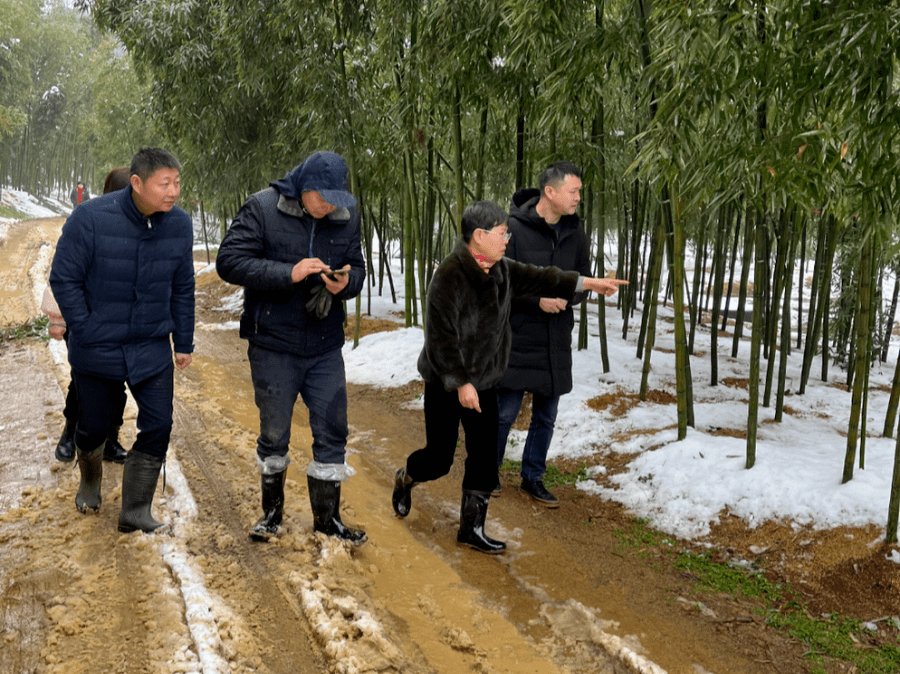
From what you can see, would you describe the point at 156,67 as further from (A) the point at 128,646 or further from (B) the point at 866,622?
(B) the point at 866,622

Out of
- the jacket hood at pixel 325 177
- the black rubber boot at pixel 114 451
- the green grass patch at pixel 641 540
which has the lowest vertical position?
the green grass patch at pixel 641 540

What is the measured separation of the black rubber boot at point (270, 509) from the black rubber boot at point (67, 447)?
4.69 feet

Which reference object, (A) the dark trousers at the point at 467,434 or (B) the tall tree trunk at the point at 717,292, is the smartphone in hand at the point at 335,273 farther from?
(B) the tall tree trunk at the point at 717,292

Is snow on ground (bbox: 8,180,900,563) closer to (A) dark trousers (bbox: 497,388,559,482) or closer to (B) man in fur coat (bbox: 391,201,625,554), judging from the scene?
(A) dark trousers (bbox: 497,388,559,482)

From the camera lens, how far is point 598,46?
4355 mm

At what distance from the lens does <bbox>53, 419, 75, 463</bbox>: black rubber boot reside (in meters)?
3.74

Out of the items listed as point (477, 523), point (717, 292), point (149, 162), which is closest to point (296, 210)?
point (149, 162)

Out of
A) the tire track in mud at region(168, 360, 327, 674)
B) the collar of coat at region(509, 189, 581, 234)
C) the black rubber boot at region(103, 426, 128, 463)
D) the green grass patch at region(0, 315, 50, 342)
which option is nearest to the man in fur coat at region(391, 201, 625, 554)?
the collar of coat at region(509, 189, 581, 234)

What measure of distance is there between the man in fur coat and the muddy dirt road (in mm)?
336

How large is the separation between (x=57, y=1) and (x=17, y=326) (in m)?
39.6

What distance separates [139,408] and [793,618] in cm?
270

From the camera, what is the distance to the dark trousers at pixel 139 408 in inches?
110

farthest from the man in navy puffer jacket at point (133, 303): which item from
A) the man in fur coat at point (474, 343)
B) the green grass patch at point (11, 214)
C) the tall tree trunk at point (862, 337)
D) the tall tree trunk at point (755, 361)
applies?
the green grass patch at point (11, 214)

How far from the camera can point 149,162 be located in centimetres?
258
